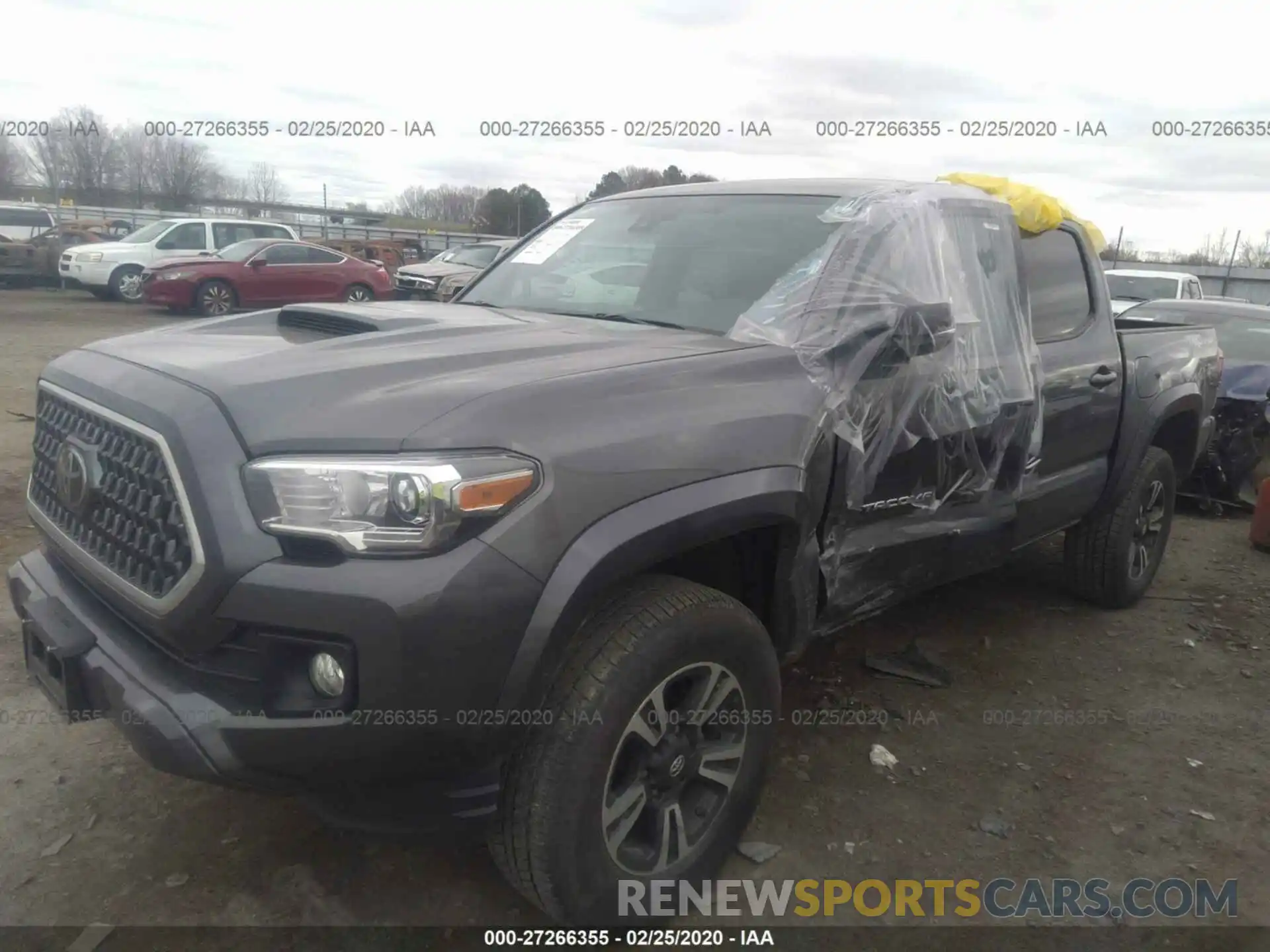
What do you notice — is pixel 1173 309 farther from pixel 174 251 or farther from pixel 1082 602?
pixel 174 251

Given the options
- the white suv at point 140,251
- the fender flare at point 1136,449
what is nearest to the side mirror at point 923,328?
the fender flare at point 1136,449

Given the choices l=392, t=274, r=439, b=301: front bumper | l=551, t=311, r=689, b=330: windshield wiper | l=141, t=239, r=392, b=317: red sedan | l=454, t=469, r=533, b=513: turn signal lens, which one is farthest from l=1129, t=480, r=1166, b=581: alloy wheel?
l=141, t=239, r=392, b=317: red sedan

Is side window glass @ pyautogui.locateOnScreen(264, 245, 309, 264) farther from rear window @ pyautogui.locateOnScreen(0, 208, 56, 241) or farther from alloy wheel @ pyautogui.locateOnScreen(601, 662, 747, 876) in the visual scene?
alloy wheel @ pyautogui.locateOnScreen(601, 662, 747, 876)

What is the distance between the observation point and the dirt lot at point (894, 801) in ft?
8.16

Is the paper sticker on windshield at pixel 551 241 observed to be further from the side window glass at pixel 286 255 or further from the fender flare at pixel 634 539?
the side window glass at pixel 286 255

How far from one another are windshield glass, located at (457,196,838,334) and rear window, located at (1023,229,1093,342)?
3.84 feet

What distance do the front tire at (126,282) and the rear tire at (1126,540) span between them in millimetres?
17769

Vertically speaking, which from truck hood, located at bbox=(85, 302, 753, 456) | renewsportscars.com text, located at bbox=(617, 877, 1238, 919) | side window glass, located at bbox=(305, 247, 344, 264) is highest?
truck hood, located at bbox=(85, 302, 753, 456)

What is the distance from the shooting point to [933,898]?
2.60 metres

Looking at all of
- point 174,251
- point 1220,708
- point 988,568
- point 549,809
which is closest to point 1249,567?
point 1220,708

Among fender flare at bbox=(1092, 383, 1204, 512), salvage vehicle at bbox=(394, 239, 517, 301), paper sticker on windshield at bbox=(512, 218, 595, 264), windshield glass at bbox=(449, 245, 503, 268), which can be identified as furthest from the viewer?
windshield glass at bbox=(449, 245, 503, 268)

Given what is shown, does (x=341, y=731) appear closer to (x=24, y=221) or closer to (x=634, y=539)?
(x=634, y=539)

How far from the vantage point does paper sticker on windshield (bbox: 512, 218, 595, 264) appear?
368cm

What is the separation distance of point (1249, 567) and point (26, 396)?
9451 mm
